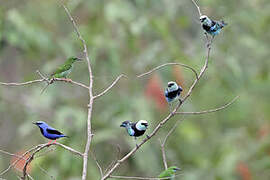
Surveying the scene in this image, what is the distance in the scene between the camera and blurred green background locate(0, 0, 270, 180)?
25.1 feet

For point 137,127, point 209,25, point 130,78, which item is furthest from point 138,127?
point 130,78

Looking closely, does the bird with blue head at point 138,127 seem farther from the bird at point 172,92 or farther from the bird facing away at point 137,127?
the bird at point 172,92

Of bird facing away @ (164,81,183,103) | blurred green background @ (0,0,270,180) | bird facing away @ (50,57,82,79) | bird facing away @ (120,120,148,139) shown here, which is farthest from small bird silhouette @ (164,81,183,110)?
blurred green background @ (0,0,270,180)

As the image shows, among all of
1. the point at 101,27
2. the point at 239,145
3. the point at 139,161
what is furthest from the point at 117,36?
the point at 239,145

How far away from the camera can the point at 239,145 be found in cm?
1084

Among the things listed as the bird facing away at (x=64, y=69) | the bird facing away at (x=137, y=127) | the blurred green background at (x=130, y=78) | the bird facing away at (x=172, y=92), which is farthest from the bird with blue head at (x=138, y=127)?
the blurred green background at (x=130, y=78)

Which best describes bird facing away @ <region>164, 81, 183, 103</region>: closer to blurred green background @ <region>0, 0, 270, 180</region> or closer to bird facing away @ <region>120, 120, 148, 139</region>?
bird facing away @ <region>120, 120, 148, 139</region>

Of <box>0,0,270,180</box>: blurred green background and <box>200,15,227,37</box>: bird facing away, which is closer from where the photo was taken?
<box>200,15,227,37</box>: bird facing away

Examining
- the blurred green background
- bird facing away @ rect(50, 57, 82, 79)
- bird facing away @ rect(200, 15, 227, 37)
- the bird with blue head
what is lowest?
the bird with blue head

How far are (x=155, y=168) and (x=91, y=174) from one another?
0.86 metres

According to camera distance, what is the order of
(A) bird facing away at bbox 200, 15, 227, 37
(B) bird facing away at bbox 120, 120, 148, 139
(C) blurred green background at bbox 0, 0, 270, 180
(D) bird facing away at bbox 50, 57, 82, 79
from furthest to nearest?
1. (C) blurred green background at bbox 0, 0, 270, 180
2. (D) bird facing away at bbox 50, 57, 82, 79
3. (A) bird facing away at bbox 200, 15, 227, 37
4. (B) bird facing away at bbox 120, 120, 148, 139

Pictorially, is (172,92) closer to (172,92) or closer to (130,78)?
(172,92)

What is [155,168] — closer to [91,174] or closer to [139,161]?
[139,161]

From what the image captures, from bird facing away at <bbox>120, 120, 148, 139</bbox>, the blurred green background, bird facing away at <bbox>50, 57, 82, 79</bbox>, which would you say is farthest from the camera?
the blurred green background
